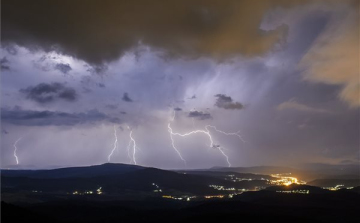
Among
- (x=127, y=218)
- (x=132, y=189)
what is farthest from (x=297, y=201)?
(x=132, y=189)

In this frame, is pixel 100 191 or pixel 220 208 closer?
pixel 220 208

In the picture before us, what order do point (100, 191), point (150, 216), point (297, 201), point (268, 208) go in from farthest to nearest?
point (100, 191) < point (297, 201) < point (268, 208) < point (150, 216)

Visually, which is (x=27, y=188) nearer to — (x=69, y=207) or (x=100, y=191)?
(x=100, y=191)

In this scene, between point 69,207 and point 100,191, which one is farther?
point 100,191

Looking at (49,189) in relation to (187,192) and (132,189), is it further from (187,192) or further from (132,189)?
(187,192)

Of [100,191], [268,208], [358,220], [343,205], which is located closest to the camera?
[358,220]

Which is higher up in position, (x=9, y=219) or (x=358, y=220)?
(x=9, y=219)

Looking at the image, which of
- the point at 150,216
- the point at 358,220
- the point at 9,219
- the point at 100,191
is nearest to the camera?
the point at 9,219

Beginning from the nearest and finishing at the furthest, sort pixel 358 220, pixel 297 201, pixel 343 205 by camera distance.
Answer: pixel 358 220 < pixel 343 205 < pixel 297 201

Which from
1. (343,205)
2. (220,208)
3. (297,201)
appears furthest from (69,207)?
(343,205)
